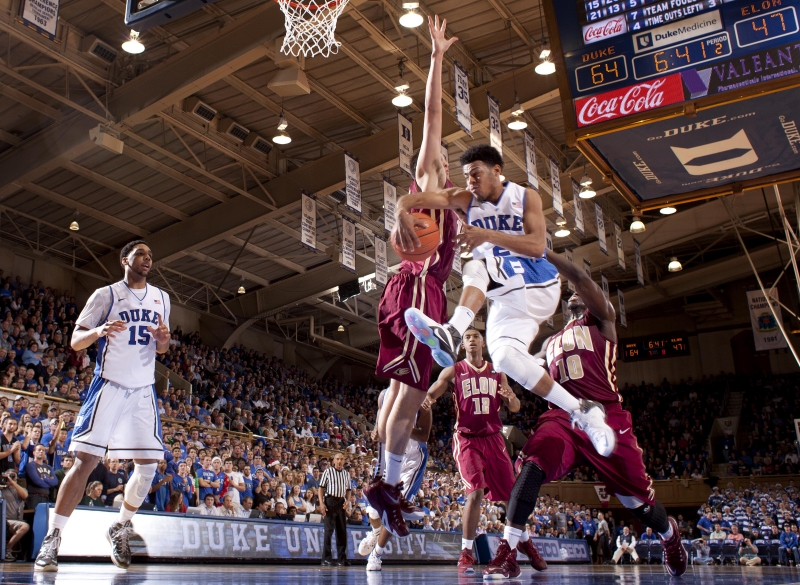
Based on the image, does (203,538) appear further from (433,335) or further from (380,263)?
(380,263)

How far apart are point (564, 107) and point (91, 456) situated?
16.3ft

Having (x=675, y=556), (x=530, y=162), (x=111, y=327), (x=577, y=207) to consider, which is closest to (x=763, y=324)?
(x=577, y=207)

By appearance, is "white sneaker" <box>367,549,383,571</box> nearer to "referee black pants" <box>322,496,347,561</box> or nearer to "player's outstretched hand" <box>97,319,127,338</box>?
"player's outstretched hand" <box>97,319,127,338</box>

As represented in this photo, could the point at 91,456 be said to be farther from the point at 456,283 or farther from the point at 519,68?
the point at 456,283

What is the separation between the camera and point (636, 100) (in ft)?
21.3

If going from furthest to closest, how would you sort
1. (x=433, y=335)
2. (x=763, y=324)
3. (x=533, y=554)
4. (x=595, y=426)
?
(x=763, y=324) < (x=533, y=554) < (x=595, y=426) < (x=433, y=335)

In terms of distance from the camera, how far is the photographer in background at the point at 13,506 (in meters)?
7.09

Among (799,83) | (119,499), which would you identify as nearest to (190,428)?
(119,499)

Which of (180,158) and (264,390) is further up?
(180,158)

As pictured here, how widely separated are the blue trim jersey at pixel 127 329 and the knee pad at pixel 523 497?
2.60 metres

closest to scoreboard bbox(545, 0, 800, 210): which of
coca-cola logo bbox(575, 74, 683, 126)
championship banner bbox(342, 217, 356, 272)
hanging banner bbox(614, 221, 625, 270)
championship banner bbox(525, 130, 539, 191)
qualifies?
coca-cola logo bbox(575, 74, 683, 126)

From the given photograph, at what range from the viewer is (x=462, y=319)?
4520mm

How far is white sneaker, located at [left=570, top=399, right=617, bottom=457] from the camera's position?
4.43 meters

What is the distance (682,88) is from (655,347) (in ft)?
96.0
